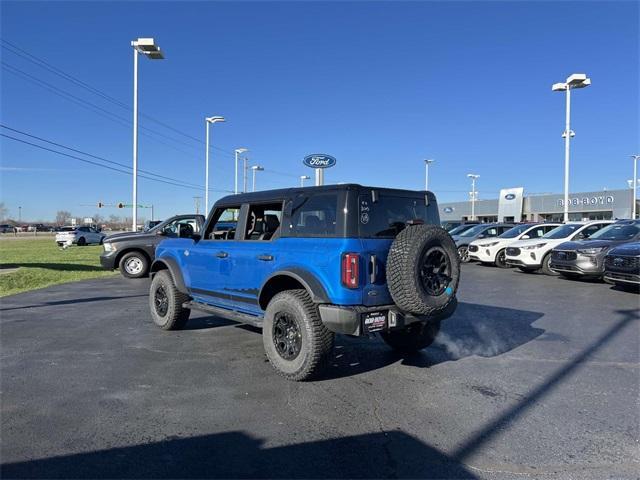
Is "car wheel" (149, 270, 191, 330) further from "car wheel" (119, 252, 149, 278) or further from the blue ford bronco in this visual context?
"car wheel" (119, 252, 149, 278)

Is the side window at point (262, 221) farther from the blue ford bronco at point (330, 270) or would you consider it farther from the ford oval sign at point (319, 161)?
the ford oval sign at point (319, 161)

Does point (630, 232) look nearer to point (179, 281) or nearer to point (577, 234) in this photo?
point (577, 234)

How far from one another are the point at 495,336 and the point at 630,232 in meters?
7.96

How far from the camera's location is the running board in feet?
18.0

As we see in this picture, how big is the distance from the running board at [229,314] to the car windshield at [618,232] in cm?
1072

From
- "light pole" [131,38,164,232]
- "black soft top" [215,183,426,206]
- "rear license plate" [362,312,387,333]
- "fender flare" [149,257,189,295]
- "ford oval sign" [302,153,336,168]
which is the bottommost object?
"rear license plate" [362,312,387,333]

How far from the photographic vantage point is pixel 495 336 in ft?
22.5

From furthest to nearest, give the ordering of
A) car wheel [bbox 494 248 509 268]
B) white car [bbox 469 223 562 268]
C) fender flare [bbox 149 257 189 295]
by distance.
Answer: car wheel [bbox 494 248 509 268], white car [bbox 469 223 562 268], fender flare [bbox 149 257 189 295]

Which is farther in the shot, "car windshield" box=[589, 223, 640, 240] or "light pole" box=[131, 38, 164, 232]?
"light pole" box=[131, 38, 164, 232]

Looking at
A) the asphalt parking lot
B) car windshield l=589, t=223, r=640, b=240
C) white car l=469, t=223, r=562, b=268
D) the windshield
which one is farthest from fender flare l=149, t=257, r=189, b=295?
the windshield

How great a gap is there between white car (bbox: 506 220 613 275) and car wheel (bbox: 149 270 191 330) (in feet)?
36.0

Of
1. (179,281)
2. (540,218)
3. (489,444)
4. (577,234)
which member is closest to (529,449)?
(489,444)

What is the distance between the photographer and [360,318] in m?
4.44

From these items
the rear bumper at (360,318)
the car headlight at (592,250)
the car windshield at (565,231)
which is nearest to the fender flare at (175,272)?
the rear bumper at (360,318)
